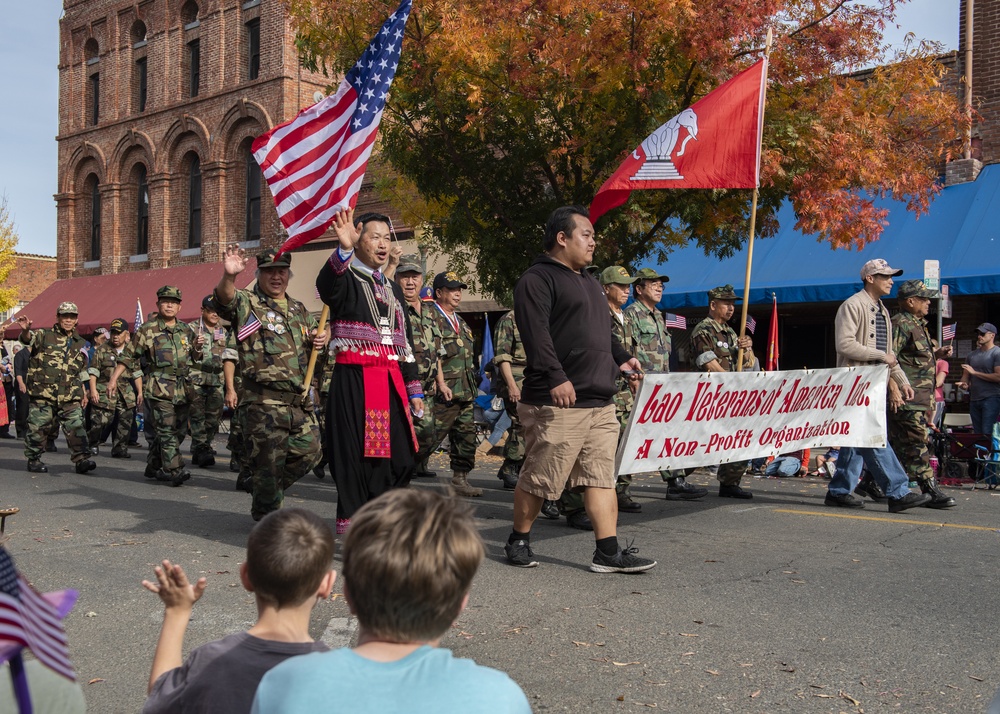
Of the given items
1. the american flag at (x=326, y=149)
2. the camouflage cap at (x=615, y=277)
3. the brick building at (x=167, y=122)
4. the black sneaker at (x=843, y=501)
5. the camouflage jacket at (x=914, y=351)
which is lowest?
the black sneaker at (x=843, y=501)

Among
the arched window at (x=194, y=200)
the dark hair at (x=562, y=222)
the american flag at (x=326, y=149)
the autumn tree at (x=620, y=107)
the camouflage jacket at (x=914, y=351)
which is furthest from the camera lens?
the arched window at (x=194, y=200)

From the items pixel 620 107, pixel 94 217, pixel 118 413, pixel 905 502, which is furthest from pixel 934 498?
pixel 94 217

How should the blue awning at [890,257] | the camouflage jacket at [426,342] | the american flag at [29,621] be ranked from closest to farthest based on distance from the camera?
the american flag at [29,621] < the camouflage jacket at [426,342] < the blue awning at [890,257]

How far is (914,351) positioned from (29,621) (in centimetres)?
948

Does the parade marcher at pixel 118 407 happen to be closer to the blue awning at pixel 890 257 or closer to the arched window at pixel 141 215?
the blue awning at pixel 890 257

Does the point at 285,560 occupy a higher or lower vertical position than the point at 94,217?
lower

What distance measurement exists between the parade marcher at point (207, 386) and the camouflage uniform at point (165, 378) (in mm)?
347

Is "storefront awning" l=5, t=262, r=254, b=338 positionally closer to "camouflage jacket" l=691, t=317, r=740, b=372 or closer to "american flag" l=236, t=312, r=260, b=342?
"camouflage jacket" l=691, t=317, r=740, b=372

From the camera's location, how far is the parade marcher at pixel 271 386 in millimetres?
7488

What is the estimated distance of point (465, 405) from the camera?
1104 centimetres

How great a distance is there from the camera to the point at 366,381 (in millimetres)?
6469

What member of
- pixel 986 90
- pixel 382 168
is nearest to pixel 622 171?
pixel 382 168

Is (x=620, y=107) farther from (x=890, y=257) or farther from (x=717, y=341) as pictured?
(x=890, y=257)

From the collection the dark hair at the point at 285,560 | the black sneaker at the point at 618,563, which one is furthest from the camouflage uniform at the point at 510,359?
the dark hair at the point at 285,560
